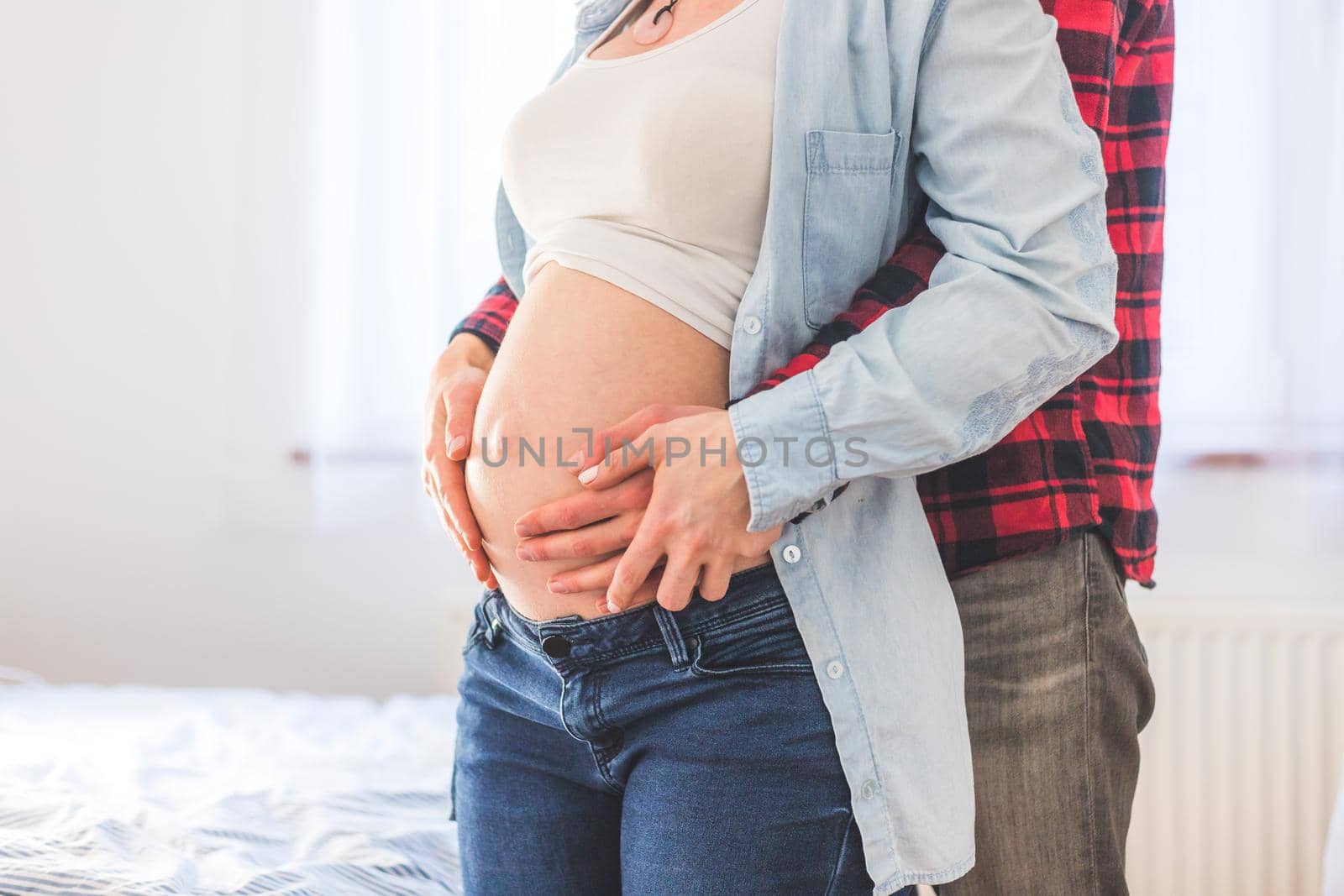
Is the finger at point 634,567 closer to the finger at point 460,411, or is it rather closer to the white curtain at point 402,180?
the finger at point 460,411

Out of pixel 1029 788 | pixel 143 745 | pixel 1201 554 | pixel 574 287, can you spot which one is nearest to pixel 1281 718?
pixel 1201 554

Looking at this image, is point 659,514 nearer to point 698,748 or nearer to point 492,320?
point 698,748

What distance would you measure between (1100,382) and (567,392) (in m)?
0.44

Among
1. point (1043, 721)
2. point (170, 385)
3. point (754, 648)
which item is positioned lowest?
point (1043, 721)

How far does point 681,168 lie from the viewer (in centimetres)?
69

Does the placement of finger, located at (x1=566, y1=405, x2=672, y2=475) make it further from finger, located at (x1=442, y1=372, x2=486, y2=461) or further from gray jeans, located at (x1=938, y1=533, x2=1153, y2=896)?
A: gray jeans, located at (x1=938, y1=533, x2=1153, y2=896)

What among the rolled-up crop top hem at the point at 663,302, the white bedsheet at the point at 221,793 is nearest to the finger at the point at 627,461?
the rolled-up crop top hem at the point at 663,302

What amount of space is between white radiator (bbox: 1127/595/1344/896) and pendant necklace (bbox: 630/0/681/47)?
1300mm

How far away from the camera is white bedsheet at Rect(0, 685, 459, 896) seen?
3.20 ft

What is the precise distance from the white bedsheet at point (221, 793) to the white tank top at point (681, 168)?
2.27 feet

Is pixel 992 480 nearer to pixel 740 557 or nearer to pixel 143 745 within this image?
pixel 740 557

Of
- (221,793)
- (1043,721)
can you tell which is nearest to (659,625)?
(1043,721)

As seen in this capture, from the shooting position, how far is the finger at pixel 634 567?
24.4 inches

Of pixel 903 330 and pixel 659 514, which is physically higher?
pixel 903 330
